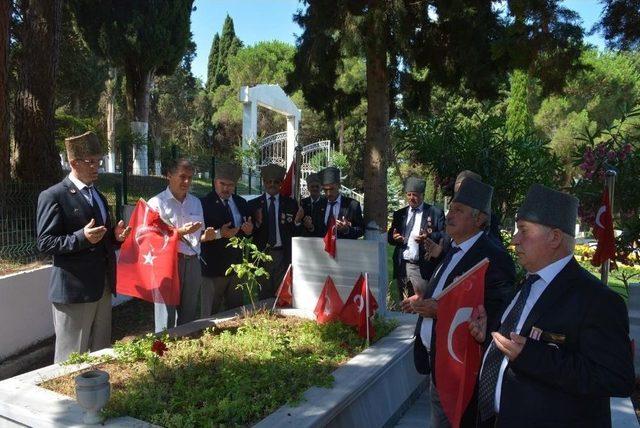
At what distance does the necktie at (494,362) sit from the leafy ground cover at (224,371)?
1.32m

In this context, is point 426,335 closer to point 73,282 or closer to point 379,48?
point 73,282

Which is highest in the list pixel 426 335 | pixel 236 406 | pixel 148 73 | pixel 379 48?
pixel 148 73

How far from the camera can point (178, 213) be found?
4.77m

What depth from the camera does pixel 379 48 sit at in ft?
24.6

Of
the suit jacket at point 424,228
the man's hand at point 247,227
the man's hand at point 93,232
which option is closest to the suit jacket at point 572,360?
the man's hand at point 93,232

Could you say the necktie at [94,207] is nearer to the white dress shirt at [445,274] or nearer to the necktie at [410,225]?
the white dress shirt at [445,274]

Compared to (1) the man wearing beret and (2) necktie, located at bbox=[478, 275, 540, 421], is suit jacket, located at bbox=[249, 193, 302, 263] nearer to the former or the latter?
(2) necktie, located at bbox=[478, 275, 540, 421]

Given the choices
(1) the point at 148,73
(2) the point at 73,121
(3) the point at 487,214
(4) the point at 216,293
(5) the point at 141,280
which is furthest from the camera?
(1) the point at 148,73

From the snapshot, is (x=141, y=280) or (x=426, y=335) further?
(x=141, y=280)

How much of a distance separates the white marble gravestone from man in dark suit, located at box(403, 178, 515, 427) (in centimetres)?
230

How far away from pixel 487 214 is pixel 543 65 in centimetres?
433

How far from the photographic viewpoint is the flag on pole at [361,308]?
182 inches

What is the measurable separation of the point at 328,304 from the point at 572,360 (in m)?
3.38

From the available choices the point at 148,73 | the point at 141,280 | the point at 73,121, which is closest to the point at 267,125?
the point at 148,73
